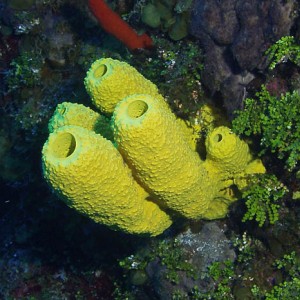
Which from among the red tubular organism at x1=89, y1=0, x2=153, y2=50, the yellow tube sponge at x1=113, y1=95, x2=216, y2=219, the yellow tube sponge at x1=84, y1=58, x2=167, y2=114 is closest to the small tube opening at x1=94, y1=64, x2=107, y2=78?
the yellow tube sponge at x1=84, y1=58, x2=167, y2=114

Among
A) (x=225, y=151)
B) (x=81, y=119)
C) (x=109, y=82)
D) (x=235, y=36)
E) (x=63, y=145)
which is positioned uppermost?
(x=235, y=36)

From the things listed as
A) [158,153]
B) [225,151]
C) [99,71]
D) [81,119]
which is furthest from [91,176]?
[225,151]

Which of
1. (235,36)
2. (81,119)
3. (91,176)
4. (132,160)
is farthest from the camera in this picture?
(235,36)

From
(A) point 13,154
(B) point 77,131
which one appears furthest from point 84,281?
(B) point 77,131

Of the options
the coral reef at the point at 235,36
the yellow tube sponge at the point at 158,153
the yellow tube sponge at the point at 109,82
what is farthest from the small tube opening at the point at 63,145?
the coral reef at the point at 235,36

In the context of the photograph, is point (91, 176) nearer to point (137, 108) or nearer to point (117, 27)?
point (137, 108)

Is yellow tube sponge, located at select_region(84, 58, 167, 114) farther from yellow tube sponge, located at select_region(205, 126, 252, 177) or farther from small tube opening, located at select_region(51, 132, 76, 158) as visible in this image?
yellow tube sponge, located at select_region(205, 126, 252, 177)

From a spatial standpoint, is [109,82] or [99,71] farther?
[99,71]
